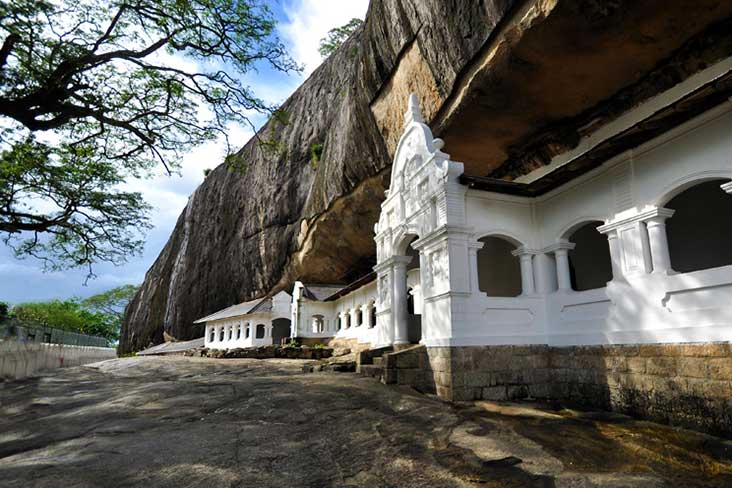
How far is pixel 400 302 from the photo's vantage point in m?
11.3

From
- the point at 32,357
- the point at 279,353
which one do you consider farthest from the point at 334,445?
the point at 279,353

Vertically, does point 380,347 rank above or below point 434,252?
below

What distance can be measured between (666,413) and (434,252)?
4.79 meters

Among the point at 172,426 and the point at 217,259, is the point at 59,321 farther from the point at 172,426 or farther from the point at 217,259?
the point at 172,426

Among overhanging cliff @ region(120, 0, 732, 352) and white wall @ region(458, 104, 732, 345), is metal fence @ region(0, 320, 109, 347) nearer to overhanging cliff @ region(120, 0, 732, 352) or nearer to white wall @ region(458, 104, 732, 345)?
overhanging cliff @ region(120, 0, 732, 352)

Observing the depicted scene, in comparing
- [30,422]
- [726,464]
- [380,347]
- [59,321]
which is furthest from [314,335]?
[59,321]

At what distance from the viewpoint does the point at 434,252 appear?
9164 millimetres

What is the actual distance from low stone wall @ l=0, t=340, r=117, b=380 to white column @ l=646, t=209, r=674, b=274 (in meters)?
15.4

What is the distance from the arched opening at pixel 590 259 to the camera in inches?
426

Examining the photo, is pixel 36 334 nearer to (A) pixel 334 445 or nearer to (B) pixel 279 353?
(B) pixel 279 353

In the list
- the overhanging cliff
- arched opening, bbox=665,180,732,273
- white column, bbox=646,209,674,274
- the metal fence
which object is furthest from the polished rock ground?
the overhanging cliff

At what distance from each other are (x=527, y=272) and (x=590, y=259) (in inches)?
130

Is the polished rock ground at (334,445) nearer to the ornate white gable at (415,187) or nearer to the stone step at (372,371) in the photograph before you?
the stone step at (372,371)

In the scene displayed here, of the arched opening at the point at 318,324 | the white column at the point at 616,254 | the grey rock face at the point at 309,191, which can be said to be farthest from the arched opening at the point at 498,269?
the arched opening at the point at 318,324
